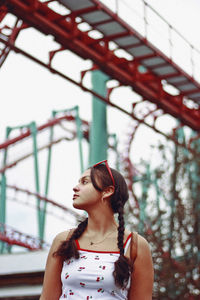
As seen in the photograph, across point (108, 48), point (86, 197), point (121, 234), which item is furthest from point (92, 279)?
point (108, 48)

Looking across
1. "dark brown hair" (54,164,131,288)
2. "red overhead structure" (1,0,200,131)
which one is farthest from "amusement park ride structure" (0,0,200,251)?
"dark brown hair" (54,164,131,288)

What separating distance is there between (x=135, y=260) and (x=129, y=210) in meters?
11.8

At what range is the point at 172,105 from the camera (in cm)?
1886

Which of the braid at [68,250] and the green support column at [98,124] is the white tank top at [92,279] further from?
the green support column at [98,124]

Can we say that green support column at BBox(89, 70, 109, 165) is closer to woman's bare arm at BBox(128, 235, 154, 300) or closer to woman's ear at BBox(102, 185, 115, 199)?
woman's ear at BBox(102, 185, 115, 199)

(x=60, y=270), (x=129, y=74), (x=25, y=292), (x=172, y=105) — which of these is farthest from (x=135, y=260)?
(x=172, y=105)

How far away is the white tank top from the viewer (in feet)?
7.04

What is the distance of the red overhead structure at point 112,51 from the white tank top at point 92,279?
11.1 metres

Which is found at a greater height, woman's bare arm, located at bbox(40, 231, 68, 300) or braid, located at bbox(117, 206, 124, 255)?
braid, located at bbox(117, 206, 124, 255)

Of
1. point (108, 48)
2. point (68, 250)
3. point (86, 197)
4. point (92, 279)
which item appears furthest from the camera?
point (108, 48)

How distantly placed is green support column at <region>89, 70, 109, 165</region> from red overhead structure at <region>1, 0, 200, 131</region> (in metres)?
0.97

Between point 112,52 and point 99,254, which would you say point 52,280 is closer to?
point 99,254

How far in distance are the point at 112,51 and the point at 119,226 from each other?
1383 cm

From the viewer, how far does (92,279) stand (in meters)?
2.15
